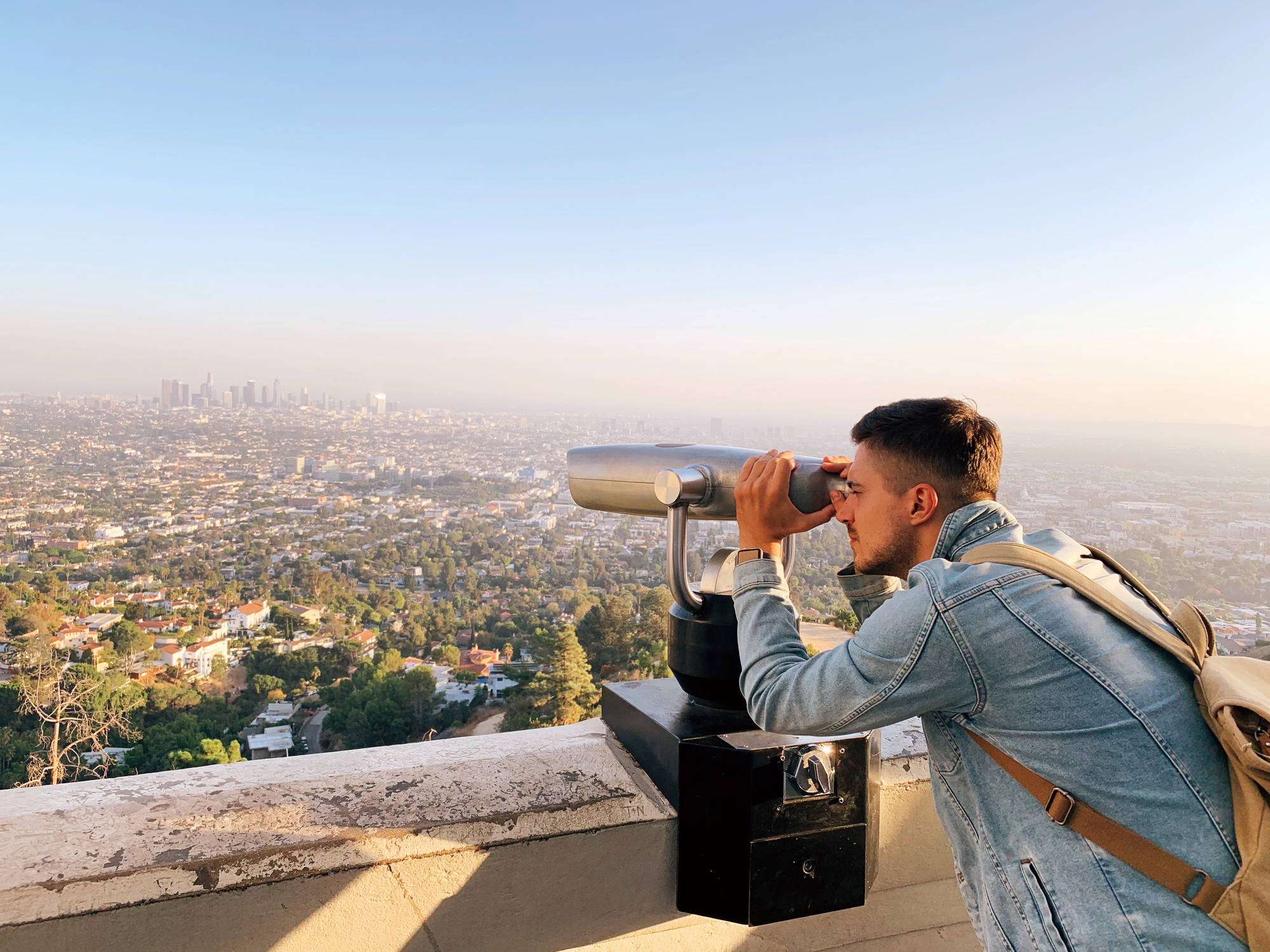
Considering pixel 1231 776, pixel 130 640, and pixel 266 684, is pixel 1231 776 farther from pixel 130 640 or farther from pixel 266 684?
pixel 130 640

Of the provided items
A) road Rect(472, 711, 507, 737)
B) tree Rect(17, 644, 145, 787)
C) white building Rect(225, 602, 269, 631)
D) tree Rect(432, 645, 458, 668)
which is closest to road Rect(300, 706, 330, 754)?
road Rect(472, 711, 507, 737)

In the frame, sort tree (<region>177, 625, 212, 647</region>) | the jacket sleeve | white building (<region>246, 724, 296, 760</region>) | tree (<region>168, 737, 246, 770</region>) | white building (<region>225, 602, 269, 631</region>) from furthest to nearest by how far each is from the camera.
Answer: white building (<region>225, 602, 269, 631</region>) → tree (<region>177, 625, 212, 647</region>) → white building (<region>246, 724, 296, 760</region>) → tree (<region>168, 737, 246, 770</region>) → the jacket sleeve

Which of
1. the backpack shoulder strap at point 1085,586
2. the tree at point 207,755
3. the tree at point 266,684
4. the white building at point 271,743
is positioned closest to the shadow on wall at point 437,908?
the backpack shoulder strap at point 1085,586

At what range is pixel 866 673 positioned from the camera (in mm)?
884

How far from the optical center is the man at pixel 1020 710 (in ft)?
2.50

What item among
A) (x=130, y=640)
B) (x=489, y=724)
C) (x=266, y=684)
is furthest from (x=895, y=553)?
(x=130, y=640)

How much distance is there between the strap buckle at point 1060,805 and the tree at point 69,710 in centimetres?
128

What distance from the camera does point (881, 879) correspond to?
1348 millimetres

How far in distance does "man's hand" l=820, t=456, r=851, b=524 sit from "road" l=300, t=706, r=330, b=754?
7.00 metres

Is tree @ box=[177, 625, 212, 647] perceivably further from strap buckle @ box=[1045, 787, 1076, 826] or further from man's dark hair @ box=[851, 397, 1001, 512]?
strap buckle @ box=[1045, 787, 1076, 826]

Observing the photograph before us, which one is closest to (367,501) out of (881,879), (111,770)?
(111,770)

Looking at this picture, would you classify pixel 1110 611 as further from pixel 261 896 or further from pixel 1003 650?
pixel 261 896

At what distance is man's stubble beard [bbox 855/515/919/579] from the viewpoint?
107 cm

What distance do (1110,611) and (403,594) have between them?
54.8ft
